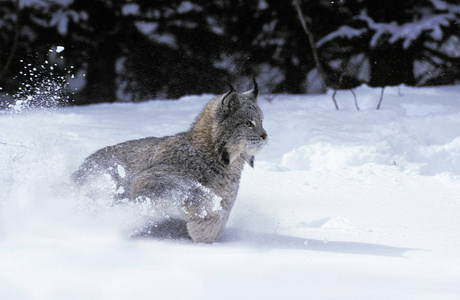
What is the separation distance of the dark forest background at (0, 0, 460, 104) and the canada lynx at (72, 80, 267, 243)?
4.70m

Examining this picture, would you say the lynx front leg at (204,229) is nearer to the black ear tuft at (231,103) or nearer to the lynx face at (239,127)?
the lynx face at (239,127)

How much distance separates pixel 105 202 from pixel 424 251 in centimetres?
188

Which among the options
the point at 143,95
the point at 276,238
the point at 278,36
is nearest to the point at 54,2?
the point at 143,95

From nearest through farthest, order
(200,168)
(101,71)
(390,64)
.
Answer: (200,168) < (101,71) < (390,64)

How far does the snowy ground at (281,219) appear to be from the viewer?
111 inches

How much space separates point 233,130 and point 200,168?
0.99ft

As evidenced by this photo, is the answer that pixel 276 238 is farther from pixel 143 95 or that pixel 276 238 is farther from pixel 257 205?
pixel 143 95

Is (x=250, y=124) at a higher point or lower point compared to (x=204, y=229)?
higher

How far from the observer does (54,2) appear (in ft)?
29.4

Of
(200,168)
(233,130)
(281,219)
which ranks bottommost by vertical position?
(281,219)

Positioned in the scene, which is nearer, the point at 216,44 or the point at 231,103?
the point at 231,103

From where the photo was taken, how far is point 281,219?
4629mm

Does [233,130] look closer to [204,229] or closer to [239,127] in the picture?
[239,127]

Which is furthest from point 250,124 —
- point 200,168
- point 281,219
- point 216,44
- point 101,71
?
point 101,71
